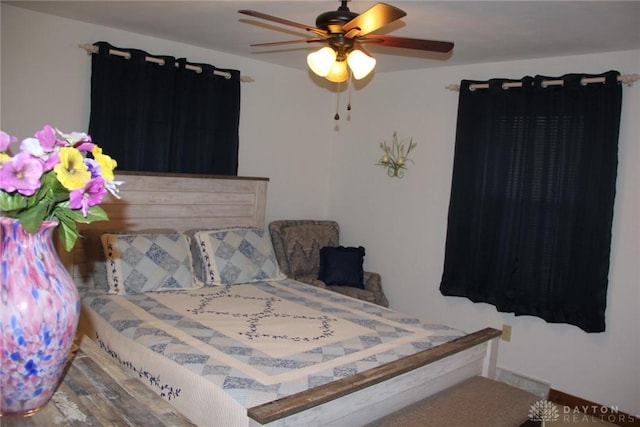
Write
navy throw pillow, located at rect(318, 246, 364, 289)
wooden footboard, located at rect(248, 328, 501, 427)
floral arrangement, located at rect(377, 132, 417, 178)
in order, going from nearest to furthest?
wooden footboard, located at rect(248, 328, 501, 427) → navy throw pillow, located at rect(318, 246, 364, 289) → floral arrangement, located at rect(377, 132, 417, 178)

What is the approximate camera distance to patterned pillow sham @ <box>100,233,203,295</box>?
3.05 metres

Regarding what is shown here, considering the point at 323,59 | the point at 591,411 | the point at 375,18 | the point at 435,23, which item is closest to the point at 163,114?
the point at 323,59

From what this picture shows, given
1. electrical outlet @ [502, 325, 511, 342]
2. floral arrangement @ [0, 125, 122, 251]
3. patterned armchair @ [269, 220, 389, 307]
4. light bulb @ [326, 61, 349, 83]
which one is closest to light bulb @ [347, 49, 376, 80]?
light bulb @ [326, 61, 349, 83]

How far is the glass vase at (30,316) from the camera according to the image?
1.09m

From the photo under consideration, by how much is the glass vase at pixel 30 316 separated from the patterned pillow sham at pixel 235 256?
7.33 feet

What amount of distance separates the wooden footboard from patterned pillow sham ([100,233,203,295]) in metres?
1.59

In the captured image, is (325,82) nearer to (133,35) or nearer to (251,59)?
(251,59)

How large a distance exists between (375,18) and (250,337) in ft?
4.97

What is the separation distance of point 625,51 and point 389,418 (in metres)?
2.73

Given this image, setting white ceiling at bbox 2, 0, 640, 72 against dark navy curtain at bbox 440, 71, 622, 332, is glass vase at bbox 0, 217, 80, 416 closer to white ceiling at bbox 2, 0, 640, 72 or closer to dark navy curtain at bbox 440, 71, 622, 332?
white ceiling at bbox 2, 0, 640, 72

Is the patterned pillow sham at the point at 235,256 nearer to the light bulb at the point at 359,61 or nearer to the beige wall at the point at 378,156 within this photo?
the beige wall at the point at 378,156

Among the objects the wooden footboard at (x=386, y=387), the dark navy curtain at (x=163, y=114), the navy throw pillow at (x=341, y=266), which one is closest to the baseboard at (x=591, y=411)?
the wooden footboard at (x=386, y=387)

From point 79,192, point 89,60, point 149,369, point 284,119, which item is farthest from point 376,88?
point 79,192

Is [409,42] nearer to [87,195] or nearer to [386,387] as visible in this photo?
[386,387]
